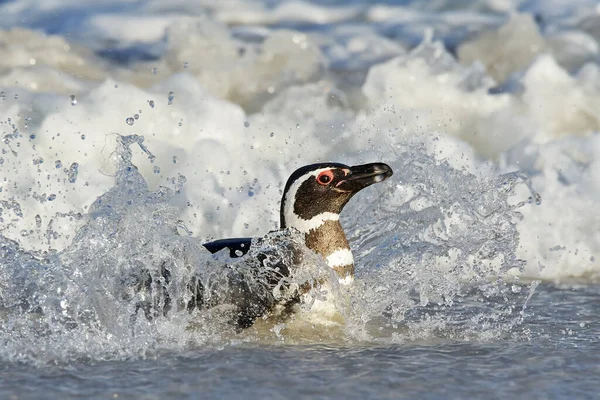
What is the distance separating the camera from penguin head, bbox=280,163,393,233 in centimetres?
468

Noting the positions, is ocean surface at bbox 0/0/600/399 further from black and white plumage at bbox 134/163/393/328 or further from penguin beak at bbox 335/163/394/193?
penguin beak at bbox 335/163/394/193

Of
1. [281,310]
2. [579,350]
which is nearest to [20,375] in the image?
[281,310]

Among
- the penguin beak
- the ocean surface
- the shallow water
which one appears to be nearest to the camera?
the shallow water

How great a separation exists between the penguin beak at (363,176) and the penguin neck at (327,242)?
0.15m

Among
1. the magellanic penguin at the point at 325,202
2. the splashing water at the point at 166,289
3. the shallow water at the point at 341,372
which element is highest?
the magellanic penguin at the point at 325,202

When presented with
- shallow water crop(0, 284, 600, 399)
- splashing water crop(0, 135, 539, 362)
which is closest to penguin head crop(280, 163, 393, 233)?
splashing water crop(0, 135, 539, 362)

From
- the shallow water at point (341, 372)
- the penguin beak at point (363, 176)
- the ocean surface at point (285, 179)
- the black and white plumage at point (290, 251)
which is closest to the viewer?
the shallow water at point (341, 372)

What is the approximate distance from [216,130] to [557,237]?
2.54 meters

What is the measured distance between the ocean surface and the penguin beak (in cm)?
39

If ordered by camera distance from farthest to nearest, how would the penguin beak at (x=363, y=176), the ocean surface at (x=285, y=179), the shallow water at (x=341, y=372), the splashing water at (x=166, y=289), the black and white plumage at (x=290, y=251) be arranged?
the penguin beak at (x=363, y=176) < the black and white plumage at (x=290, y=251) < the splashing water at (x=166, y=289) < the ocean surface at (x=285, y=179) < the shallow water at (x=341, y=372)

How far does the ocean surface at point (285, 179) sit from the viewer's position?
4074mm

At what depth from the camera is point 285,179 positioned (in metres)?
6.91

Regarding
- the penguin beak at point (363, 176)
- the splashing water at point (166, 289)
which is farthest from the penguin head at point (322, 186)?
the splashing water at point (166, 289)

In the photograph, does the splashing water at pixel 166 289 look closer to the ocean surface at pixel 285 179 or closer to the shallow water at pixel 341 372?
the ocean surface at pixel 285 179
